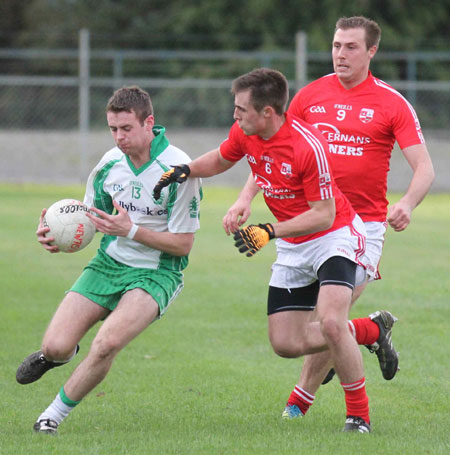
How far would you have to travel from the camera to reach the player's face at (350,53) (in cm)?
634

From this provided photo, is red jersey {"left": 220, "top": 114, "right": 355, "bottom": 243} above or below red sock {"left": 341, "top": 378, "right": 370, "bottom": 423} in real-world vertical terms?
above

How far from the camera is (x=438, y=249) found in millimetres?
14492

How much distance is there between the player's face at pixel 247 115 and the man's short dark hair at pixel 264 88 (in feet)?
0.08

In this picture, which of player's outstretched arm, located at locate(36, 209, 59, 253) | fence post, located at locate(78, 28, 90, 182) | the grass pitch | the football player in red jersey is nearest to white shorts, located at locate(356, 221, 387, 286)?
the football player in red jersey

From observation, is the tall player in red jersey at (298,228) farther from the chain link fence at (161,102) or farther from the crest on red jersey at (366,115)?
the chain link fence at (161,102)

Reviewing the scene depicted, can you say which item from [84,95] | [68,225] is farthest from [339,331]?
[84,95]

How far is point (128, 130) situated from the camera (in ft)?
19.2

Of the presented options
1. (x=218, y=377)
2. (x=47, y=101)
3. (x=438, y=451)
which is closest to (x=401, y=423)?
(x=438, y=451)

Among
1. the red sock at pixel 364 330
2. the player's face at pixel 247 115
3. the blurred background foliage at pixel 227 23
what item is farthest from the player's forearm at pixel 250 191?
the blurred background foliage at pixel 227 23

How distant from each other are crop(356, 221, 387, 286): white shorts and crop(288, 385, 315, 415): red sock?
828mm

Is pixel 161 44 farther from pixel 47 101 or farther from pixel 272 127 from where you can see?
pixel 272 127

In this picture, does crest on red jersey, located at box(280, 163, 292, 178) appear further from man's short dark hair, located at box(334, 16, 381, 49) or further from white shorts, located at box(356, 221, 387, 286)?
man's short dark hair, located at box(334, 16, 381, 49)

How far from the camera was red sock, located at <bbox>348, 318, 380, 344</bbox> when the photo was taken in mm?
6141

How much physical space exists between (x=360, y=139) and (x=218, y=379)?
2191 mm
